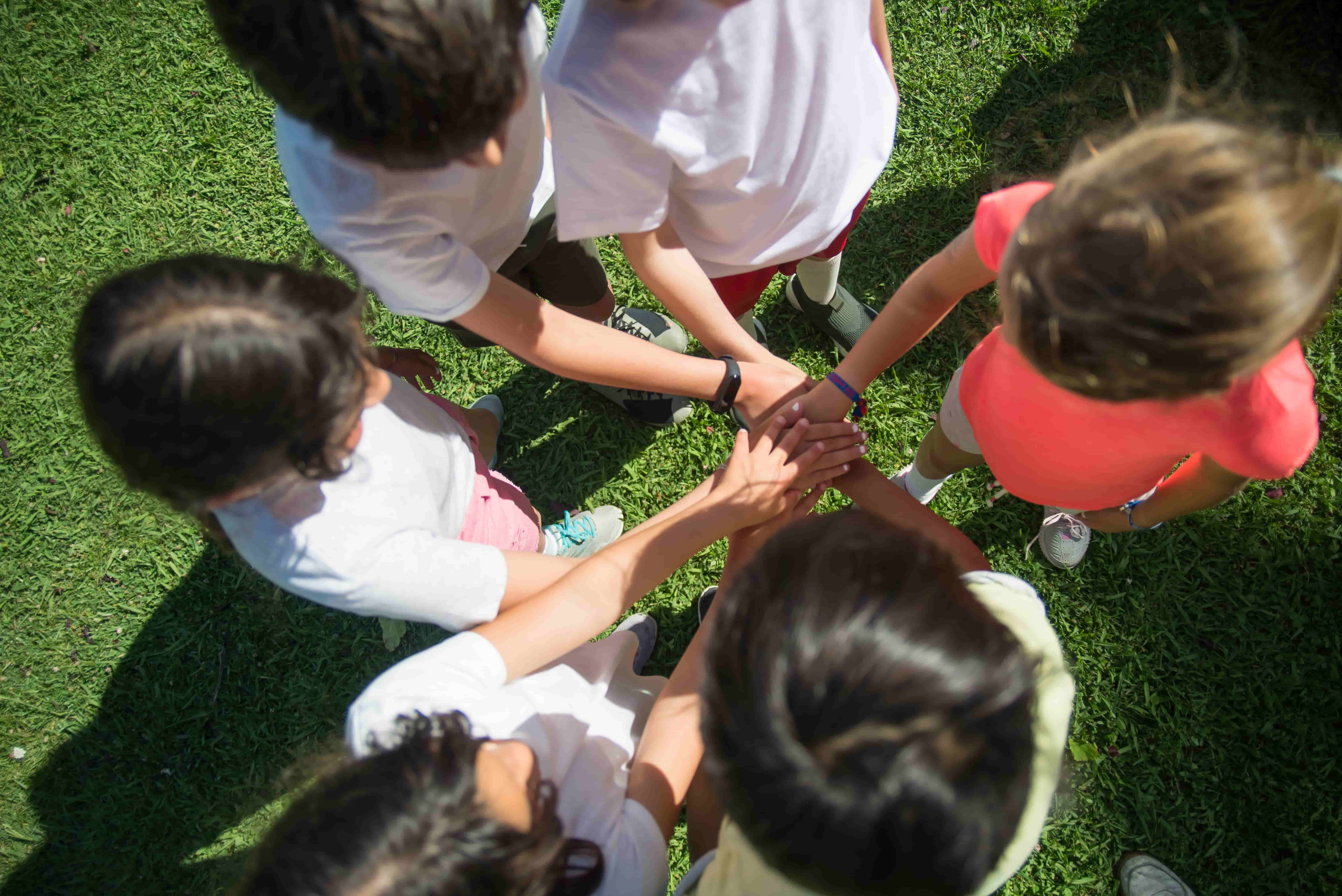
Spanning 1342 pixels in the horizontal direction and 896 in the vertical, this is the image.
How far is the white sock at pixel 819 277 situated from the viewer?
2.49 metres

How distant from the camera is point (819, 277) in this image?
2.59 m

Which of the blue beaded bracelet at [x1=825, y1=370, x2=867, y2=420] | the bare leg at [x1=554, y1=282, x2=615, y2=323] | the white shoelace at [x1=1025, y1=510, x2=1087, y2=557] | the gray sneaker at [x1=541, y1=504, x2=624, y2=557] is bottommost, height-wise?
the gray sneaker at [x1=541, y1=504, x2=624, y2=557]

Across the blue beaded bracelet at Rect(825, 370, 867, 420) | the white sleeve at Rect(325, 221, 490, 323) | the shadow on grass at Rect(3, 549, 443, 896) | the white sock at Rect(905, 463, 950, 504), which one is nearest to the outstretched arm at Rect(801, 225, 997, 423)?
the blue beaded bracelet at Rect(825, 370, 867, 420)

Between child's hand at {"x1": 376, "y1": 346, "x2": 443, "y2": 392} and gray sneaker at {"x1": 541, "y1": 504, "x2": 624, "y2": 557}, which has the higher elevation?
child's hand at {"x1": 376, "y1": 346, "x2": 443, "y2": 392}

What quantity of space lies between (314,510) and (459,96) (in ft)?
2.85

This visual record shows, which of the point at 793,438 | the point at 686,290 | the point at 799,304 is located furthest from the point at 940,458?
the point at 686,290

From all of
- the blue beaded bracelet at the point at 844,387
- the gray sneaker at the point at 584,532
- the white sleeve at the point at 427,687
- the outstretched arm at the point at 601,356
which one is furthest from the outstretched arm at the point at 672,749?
the gray sneaker at the point at 584,532

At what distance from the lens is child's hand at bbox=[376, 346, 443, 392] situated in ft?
7.30

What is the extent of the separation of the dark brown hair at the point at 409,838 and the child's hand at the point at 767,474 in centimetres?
96

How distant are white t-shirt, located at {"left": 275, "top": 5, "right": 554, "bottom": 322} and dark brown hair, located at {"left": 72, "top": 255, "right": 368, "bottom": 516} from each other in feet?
0.53

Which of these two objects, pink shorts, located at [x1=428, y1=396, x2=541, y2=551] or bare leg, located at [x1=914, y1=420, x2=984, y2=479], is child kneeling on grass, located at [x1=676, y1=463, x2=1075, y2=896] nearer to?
pink shorts, located at [x1=428, y1=396, x2=541, y2=551]

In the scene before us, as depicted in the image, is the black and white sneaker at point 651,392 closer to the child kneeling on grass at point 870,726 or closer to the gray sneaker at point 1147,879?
the child kneeling on grass at point 870,726

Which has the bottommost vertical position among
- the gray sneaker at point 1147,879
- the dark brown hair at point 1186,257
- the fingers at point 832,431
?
the gray sneaker at point 1147,879

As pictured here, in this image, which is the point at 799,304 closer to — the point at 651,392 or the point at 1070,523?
the point at 651,392
